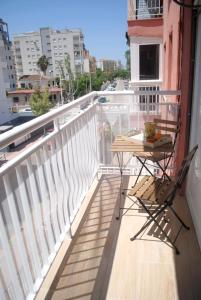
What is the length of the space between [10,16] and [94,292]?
87.5 meters

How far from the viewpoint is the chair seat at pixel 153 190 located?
226 cm

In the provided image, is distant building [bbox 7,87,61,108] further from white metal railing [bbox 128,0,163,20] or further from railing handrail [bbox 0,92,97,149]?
railing handrail [bbox 0,92,97,149]

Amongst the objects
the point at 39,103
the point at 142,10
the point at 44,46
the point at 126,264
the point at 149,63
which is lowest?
the point at 39,103

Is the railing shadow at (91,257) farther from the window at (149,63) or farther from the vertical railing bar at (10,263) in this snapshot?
the window at (149,63)

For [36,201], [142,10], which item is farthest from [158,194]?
[142,10]

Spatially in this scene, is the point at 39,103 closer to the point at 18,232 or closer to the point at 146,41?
the point at 146,41

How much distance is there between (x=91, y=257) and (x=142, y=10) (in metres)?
10.3

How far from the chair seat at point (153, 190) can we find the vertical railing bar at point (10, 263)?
1.22 metres

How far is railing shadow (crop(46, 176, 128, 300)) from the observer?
1.87 m

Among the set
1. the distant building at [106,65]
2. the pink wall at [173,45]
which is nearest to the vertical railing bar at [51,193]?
the pink wall at [173,45]

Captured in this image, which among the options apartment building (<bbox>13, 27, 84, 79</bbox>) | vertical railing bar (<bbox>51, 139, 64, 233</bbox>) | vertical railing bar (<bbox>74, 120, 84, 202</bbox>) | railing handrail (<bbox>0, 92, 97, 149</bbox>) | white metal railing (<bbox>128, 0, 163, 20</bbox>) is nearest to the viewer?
railing handrail (<bbox>0, 92, 97, 149</bbox>)

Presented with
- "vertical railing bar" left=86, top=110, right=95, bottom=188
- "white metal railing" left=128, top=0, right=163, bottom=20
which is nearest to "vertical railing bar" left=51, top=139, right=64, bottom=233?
"vertical railing bar" left=86, top=110, right=95, bottom=188

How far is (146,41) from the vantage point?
1060 centimetres

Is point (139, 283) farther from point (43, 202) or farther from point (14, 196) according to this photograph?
point (14, 196)
